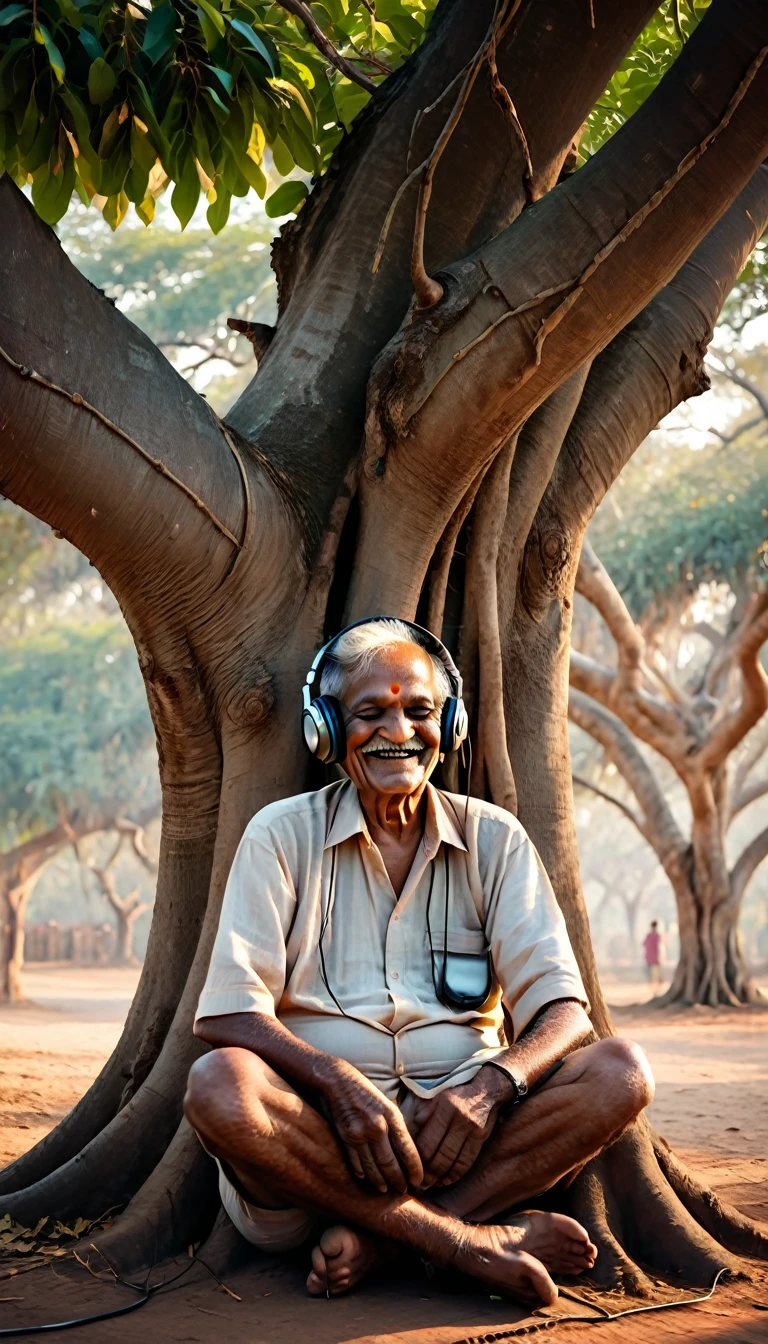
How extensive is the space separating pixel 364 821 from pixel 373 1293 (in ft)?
3.99

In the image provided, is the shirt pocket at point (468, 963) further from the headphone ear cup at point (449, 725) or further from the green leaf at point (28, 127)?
the green leaf at point (28, 127)

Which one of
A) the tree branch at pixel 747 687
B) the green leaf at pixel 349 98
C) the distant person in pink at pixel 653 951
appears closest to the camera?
the green leaf at pixel 349 98

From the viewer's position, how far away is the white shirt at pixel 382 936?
11.5 ft

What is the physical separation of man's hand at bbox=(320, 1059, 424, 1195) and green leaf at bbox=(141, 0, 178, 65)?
2.92 metres

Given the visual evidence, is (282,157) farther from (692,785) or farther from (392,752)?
(692,785)

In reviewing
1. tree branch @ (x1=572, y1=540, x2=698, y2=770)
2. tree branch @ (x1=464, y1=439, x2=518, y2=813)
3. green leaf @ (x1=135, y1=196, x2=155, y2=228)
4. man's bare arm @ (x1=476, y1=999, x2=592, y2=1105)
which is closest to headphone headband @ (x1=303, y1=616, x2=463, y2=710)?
tree branch @ (x1=464, y1=439, x2=518, y2=813)

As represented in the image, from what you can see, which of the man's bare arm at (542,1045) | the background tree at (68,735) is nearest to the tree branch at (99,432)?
the man's bare arm at (542,1045)

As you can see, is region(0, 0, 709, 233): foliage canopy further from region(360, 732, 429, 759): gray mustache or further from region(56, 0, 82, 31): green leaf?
region(360, 732, 429, 759): gray mustache

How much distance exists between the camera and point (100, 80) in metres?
3.86

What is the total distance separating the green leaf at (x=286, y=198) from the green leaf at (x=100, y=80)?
1408 millimetres

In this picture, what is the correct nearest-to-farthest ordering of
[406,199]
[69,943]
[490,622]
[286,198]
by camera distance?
[490,622] < [406,199] < [286,198] < [69,943]

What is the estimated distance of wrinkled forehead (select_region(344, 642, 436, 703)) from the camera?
379 centimetres

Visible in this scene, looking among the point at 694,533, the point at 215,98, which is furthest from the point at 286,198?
the point at 694,533

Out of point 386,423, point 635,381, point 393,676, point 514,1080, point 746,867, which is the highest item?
point 635,381
